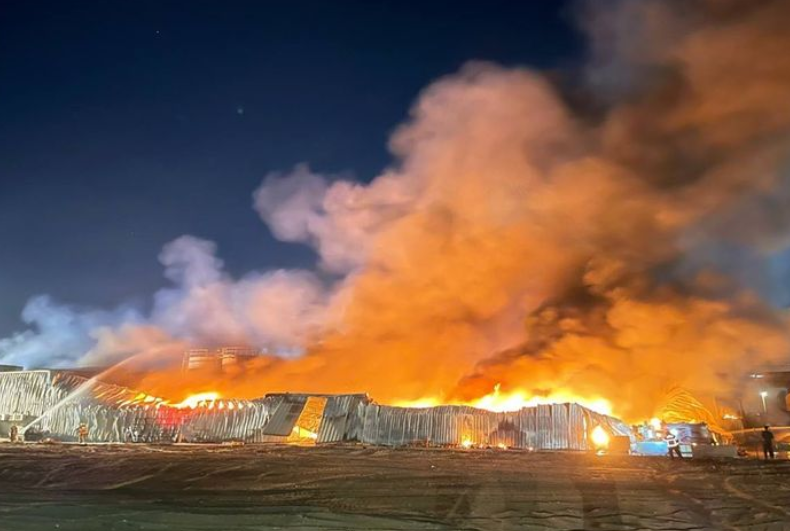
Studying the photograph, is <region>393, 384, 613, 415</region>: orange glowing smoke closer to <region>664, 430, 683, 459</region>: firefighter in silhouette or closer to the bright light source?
the bright light source

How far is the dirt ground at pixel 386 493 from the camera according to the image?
1252cm

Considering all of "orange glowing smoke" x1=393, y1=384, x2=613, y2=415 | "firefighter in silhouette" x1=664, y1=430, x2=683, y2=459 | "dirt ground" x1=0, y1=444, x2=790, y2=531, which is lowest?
"dirt ground" x1=0, y1=444, x2=790, y2=531

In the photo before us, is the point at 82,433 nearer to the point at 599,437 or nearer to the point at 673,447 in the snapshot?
the point at 599,437

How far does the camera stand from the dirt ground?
41.1 feet

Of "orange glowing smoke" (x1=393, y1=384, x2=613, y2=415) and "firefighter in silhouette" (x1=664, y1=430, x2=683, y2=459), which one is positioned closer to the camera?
"firefighter in silhouette" (x1=664, y1=430, x2=683, y2=459)

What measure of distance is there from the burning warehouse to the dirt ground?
6482mm

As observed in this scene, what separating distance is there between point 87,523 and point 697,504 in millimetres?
14207

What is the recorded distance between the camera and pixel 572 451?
30.2 meters

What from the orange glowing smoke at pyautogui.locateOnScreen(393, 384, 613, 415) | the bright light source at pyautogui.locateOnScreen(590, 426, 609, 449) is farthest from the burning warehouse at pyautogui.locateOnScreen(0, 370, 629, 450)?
the orange glowing smoke at pyautogui.locateOnScreen(393, 384, 613, 415)

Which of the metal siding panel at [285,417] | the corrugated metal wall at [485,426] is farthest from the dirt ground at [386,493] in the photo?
the metal siding panel at [285,417]

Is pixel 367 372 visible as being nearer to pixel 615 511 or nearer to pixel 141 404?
pixel 141 404

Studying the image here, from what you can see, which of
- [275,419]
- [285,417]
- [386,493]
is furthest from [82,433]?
[386,493]

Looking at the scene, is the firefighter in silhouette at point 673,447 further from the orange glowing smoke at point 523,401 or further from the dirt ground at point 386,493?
the orange glowing smoke at point 523,401

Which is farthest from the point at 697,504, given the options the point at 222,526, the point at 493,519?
the point at 222,526
